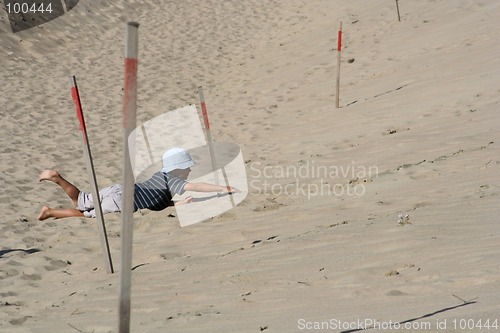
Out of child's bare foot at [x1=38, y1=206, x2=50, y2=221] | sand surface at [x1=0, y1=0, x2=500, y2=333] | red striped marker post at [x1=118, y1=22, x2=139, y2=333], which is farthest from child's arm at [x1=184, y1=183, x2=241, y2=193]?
red striped marker post at [x1=118, y1=22, x2=139, y2=333]

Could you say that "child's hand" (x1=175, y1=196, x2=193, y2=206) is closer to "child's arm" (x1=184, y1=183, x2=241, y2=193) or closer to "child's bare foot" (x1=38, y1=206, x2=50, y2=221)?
"child's arm" (x1=184, y1=183, x2=241, y2=193)

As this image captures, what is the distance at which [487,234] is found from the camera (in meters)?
4.61

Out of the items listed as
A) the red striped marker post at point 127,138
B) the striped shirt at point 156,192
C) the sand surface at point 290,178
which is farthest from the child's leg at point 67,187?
the red striped marker post at point 127,138

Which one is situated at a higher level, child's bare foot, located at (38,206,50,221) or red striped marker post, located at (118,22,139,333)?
red striped marker post, located at (118,22,139,333)

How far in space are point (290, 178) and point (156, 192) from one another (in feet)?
5.02

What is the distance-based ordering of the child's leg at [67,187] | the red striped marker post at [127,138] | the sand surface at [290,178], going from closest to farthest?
the red striped marker post at [127,138] → the sand surface at [290,178] → the child's leg at [67,187]

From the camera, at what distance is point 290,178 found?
7793mm

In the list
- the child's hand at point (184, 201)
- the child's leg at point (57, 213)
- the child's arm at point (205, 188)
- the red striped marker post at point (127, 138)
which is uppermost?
the red striped marker post at point (127, 138)

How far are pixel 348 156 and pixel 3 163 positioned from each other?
4177mm

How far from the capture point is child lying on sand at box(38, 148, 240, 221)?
695 centimetres

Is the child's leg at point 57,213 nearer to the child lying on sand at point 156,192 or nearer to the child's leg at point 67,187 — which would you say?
the child lying on sand at point 156,192

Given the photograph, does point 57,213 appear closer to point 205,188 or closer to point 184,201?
point 184,201

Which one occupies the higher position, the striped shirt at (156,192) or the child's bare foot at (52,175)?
the child's bare foot at (52,175)

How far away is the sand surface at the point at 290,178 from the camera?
4062mm
